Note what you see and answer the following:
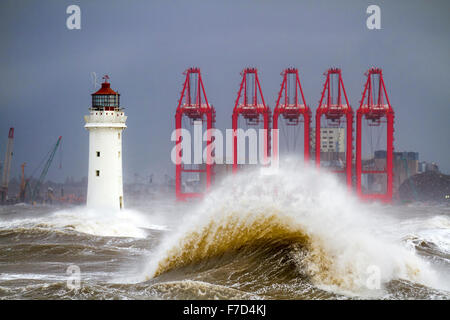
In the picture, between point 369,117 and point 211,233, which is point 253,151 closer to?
point 369,117

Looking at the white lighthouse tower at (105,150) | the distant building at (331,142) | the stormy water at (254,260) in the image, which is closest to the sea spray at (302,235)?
the stormy water at (254,260)

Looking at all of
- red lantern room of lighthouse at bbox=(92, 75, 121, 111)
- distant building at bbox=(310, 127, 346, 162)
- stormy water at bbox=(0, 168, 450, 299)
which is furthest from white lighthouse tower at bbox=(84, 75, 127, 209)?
distant building at bbox=(310, 127, 346, 162)

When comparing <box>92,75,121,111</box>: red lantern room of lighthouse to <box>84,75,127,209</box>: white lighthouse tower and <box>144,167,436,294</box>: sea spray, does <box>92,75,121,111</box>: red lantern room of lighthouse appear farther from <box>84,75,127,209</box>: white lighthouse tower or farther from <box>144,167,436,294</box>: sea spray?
<box>144,167,436,294</box>: sea spray

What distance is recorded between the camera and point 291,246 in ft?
47.3

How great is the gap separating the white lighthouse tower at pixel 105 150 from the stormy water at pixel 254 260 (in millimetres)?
5385

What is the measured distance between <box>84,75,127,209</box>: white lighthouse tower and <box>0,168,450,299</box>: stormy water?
539cm

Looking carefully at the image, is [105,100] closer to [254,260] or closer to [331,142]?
[254,260]

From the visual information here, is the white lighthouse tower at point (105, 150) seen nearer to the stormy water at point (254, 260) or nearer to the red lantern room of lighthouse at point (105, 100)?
the red lantern room of lighthouse at point (105, 100)

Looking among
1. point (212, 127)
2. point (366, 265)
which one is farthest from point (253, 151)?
point (366, 265)

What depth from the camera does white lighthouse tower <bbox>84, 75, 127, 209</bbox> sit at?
2672cm

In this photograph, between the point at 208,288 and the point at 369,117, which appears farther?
the point at 369,117

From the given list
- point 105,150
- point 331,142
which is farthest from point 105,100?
point 331,142

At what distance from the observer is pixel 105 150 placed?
2673 centimetres

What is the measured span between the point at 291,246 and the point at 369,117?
6104cm
